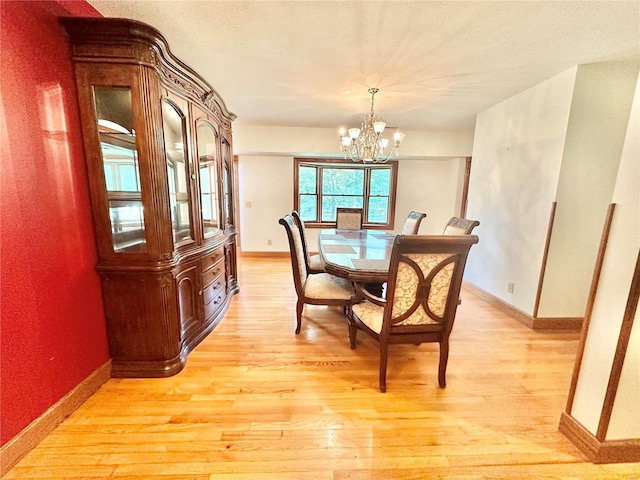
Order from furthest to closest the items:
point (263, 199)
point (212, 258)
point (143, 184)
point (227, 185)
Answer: point (263, 199), point (227, 185), point (212, 258), point (143, 184)

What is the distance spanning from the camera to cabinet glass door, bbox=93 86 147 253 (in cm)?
154

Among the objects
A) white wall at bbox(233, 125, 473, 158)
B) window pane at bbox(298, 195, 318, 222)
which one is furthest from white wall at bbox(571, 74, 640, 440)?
window pane at bbox(298, 195, 318, 222)

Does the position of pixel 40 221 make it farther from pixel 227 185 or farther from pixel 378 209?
pixel 378 209

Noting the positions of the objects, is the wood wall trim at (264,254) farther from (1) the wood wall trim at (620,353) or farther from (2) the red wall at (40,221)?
(1) the wood wall trim at (620,353)

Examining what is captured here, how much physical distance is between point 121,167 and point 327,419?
199cm

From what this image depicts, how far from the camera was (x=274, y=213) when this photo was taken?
199 inches

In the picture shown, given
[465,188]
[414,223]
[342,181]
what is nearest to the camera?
[414,223]

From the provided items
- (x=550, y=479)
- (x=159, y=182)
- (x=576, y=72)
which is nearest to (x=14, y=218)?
(x=159, y=182)

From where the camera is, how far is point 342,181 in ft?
16.8

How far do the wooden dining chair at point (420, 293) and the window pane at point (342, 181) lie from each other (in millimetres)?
3652

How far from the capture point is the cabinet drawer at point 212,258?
7.32ft

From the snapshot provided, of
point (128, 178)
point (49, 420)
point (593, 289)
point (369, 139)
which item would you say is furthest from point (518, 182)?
point (49, 420)

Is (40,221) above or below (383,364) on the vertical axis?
above

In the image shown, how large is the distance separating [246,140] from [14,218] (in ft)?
11.2
